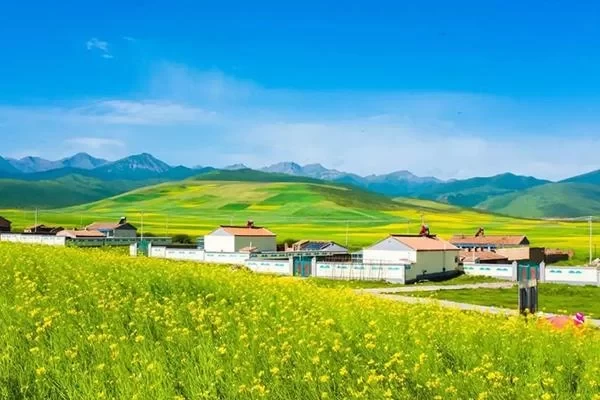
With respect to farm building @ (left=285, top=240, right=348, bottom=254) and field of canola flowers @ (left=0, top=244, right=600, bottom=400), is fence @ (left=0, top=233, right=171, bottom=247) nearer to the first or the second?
farm building @ (left=285, top=240, right=348, bottom=254)

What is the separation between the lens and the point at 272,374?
9000 millimetres

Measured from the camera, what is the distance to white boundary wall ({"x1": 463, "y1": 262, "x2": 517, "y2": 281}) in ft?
170

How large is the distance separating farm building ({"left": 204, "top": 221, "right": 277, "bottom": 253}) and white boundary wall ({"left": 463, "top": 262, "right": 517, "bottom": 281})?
1033 inches

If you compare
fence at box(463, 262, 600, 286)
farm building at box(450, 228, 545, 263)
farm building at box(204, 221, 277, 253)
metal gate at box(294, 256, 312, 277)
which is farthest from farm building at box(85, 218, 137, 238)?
fence at box(463, 262, 600, 286)

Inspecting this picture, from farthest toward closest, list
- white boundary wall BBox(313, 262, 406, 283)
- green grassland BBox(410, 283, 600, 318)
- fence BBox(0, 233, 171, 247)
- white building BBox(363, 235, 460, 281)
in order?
fence BBox(0, 233, 171, 247)
white building BBox(363, 235, 460, 281)
white boundary wall BBox(313, 262, 406, 283)
green grassland BBox(410, 283, 600, 318)

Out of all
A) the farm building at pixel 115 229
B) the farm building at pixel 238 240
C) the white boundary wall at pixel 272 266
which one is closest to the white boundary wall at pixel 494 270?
the white boundary wall at pixel 272 266

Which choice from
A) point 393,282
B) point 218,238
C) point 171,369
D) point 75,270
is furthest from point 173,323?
point 218,238

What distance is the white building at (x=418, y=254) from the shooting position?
55000mm

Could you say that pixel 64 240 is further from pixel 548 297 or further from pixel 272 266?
pixel 548 297

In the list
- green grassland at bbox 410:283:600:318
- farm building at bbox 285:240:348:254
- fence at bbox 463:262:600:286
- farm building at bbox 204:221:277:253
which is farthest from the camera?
farm building at bbox 285:240:348:254

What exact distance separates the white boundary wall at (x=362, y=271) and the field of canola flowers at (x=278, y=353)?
3349 centimetres

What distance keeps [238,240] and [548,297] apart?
143ft

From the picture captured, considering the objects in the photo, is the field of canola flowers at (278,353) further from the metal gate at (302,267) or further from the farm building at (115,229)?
the farm building at (115,229)

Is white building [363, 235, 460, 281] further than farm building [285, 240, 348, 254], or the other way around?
farm building [285, 240, 348, 254]
